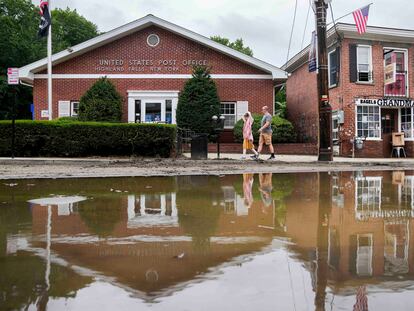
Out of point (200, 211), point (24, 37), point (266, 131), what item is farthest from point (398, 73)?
point (24, 37)

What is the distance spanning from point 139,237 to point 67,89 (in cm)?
A: 2154

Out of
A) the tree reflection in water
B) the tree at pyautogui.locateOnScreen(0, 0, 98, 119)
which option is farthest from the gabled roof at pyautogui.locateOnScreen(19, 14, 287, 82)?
the tree reflection in water

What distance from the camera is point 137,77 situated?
24688 mm

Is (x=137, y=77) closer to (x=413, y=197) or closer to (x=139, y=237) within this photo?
(x=413, y=197)

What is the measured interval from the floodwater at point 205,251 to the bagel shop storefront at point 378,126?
1544cm

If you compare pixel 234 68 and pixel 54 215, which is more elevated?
pixel 234 68

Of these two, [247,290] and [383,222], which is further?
[383,222]

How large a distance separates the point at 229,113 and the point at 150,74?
15.2ft

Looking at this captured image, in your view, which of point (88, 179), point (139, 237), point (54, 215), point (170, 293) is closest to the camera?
point (170, 293)

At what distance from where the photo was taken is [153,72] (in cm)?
2473

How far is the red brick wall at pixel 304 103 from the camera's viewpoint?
25.0 m

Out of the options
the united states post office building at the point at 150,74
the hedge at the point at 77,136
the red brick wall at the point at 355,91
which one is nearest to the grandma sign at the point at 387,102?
the red brick wall at the point at 355,91

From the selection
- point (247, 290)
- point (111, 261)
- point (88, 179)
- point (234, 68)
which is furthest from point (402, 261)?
point (234, 68)

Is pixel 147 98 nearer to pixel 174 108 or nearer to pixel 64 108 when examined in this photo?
pixel 174 108
